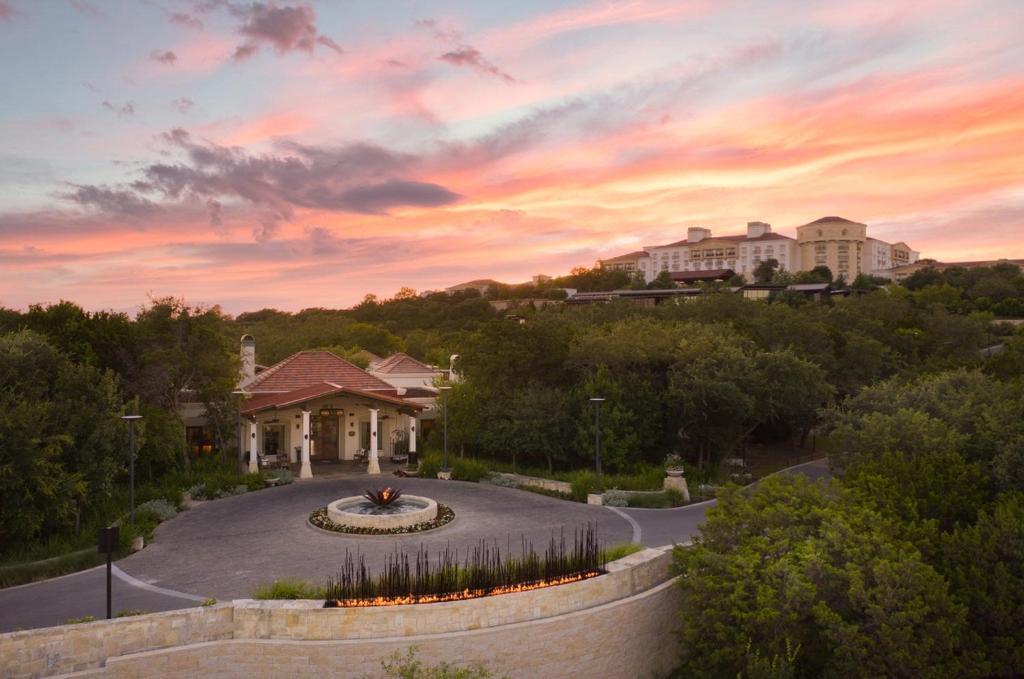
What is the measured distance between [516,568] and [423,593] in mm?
2316

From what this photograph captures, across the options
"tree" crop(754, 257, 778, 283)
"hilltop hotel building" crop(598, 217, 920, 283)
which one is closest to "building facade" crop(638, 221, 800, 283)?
"hilltop hotel building" crop(598, 217, 920, 283)

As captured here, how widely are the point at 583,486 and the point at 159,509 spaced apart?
15742 millimetres

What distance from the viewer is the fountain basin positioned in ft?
73.8

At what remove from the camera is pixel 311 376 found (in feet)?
121

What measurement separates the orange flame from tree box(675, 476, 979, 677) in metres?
2.82

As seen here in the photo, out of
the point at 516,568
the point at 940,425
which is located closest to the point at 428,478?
the point at 516,568

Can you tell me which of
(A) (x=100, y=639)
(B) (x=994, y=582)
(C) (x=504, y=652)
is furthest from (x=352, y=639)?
(B) (x=994, y=582)

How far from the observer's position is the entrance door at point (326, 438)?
117ft

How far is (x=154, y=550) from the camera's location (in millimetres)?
20203

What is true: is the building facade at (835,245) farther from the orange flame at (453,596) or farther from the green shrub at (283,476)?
the orange flame at (453,596)

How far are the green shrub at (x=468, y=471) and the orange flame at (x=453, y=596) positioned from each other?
1531 centimetres

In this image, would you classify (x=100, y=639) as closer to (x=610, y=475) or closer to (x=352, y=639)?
(x=352, y=639)

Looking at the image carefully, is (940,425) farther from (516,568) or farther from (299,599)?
(299,599)

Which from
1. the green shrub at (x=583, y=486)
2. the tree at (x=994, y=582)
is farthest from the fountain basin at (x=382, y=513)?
the tree at (x=994, y=582)
